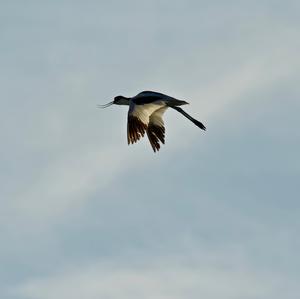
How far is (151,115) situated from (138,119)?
6.26 feet

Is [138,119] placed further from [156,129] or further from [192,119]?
[192,119]

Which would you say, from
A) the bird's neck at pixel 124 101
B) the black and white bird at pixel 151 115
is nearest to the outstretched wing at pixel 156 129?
the black and white bird at pixel 151 115

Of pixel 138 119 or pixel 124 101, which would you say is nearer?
pixel 138 119

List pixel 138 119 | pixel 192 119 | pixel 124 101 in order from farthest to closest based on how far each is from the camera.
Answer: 1. pixel 124 101
2. pixel 192 119
3. pixel 138 119

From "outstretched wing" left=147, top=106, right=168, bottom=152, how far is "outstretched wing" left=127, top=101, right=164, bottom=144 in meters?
0.47

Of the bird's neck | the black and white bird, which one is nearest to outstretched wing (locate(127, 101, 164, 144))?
the black and white bird

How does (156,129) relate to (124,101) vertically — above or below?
below

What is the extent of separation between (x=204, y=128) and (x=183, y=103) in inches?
87.4

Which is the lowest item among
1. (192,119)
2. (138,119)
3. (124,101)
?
(138,119)

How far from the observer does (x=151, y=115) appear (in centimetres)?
10738

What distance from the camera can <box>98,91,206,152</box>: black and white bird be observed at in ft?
345

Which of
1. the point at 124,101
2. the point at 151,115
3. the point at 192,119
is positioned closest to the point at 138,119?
the point at 151,115

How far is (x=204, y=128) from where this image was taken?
108 m

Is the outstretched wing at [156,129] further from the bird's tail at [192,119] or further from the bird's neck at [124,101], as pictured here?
the bird's neck at [124,101]
